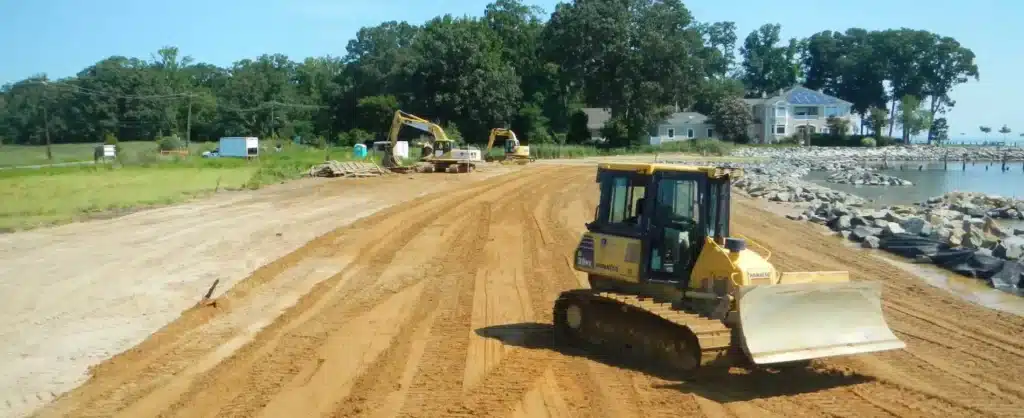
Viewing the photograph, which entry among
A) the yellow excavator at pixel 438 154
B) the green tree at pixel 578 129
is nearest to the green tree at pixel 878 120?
the green tree at pixel 578 129

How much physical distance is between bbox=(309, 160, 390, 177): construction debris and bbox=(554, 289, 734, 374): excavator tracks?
111 feet

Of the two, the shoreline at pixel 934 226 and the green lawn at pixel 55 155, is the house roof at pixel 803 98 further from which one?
the green lawn at pixel 55 155

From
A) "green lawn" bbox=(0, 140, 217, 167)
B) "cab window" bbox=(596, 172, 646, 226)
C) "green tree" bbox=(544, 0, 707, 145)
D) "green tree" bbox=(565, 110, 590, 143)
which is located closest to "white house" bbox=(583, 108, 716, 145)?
"green tree" bbox=(565, 110, 590, 143)

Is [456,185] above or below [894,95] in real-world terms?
below

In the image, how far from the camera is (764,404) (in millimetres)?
8109

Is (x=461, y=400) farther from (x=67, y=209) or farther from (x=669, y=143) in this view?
(x=669, y=143)

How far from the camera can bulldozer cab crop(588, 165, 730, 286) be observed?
9.23 metres

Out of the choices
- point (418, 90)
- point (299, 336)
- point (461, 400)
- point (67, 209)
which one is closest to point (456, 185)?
point (67, 209)

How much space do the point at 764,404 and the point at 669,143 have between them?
82.3 m

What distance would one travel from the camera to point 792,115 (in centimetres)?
11075

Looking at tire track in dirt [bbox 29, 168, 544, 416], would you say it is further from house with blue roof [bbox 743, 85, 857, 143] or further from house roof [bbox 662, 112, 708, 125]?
house with blue roof [bbox 743, 85, 857, 143]

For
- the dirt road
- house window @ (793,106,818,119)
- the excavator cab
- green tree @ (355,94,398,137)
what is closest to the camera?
the dirt road

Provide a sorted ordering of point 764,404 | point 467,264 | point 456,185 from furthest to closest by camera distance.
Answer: point 456,185
point 467,264
point 764,404

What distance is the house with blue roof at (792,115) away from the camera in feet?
362
